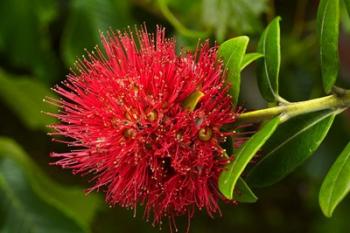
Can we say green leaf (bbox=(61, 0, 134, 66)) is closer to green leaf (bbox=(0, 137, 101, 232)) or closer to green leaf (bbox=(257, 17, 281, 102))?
green leaf (bbox=(0, 137, 101, 232))

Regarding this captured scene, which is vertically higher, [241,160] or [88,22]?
[88,22]

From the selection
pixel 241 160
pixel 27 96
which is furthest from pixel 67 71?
pixel 241 160

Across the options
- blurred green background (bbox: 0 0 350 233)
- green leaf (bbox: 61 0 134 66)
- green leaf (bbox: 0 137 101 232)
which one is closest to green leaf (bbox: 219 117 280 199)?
blurred green background (bbox: 0 0 350 233)

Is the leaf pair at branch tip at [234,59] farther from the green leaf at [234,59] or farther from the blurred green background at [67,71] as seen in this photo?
the blurred green background at [67,71]

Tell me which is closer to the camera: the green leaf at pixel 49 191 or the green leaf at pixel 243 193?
the green leaf at pixel 243 193

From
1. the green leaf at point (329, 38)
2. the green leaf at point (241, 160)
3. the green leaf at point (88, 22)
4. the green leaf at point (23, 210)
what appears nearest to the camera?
the green leaf at point (241, 160)

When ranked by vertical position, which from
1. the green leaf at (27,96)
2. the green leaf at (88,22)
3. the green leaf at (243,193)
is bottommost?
the green leaf at (243,193)

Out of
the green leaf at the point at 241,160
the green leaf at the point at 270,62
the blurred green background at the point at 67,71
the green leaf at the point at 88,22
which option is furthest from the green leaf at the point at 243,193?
the green leaf at the point at 88,22

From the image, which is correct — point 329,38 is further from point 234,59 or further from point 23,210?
point 23,210
